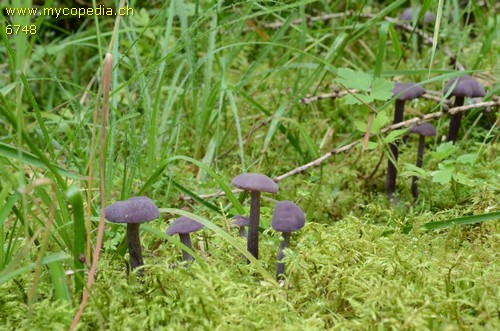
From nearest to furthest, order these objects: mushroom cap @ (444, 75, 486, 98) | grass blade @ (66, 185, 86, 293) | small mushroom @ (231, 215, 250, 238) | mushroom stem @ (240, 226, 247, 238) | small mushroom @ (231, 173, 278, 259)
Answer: grass blade @ (66, 185, 86, 293) → small mushroom @ (231, 173, 278, 259) → small mushroom @ (231, 215, 250, 238) → mushroom stem @ (240, 226, 247, 238) → mushroom cap @ (444, 75, 486, 98)

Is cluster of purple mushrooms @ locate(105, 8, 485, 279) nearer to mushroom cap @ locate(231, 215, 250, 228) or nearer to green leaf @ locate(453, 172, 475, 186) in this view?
mushroom cap @ locate(231, 215, 250, 228)

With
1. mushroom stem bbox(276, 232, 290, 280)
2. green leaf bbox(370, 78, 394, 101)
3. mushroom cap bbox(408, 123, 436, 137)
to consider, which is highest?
green leaf bbox(370, 78, 394, 101)

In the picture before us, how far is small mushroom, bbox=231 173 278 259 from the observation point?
5.23 feet

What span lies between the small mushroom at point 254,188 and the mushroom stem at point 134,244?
318 mm

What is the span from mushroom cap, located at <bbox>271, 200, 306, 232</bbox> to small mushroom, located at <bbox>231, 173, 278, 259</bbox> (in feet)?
0.20

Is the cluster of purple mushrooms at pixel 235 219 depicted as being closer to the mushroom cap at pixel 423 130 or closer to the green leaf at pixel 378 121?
the green leaf at pixel 378 121

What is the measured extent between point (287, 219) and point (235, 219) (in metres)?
0.29

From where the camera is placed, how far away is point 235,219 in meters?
1.83

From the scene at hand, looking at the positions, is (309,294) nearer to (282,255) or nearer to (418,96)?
(282,255)

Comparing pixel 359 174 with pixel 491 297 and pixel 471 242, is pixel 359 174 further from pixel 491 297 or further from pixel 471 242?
pixel 491 297

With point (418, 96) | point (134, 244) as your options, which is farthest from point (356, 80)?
point (134, 244)

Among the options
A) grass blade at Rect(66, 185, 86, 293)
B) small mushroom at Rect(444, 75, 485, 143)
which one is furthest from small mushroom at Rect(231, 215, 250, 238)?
small mushroom at Rect(444, 75, 485, 143)

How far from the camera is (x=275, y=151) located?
2.83 m

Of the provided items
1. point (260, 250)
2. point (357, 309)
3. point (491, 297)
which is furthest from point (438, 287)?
point (260, 250)
